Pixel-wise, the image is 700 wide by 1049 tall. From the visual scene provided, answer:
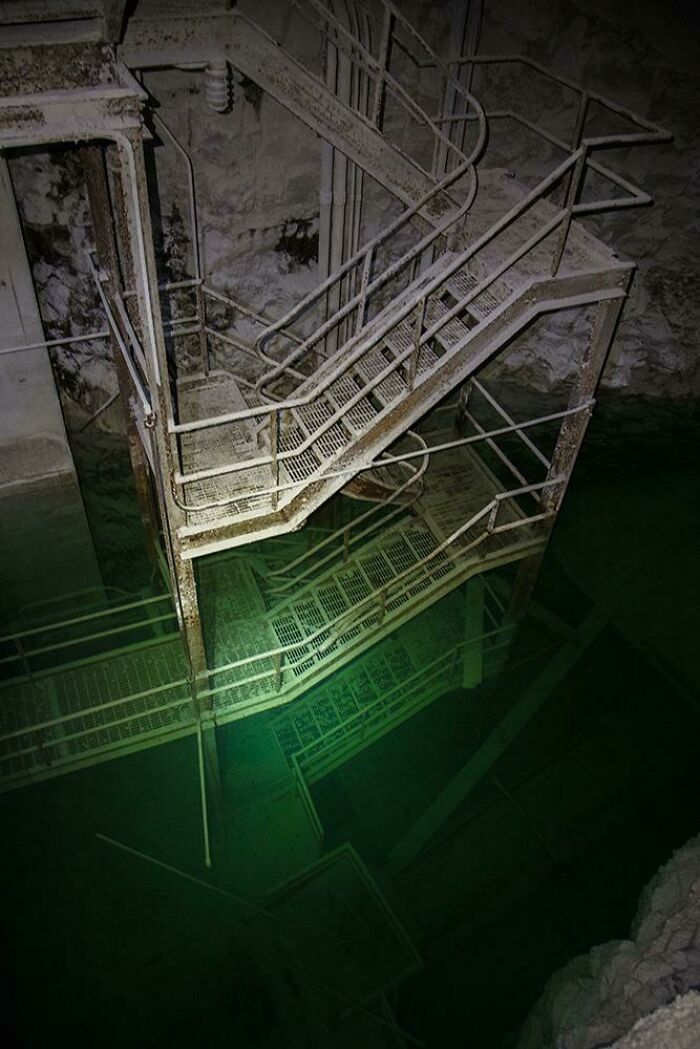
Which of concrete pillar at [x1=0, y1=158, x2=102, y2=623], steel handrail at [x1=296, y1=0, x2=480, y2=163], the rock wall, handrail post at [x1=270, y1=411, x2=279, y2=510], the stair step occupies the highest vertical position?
concrete pillar at [x1=0, y1=158, x2=102, y2=623]

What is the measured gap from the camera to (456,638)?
29.9 ft

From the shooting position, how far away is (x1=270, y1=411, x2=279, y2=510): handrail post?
5848 mm

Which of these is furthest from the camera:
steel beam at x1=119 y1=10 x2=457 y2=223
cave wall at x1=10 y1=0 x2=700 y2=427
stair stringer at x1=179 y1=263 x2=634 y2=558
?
cave wall at x1=10 y1=0 x2=700 y2=427

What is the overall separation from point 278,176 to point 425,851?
7.87m

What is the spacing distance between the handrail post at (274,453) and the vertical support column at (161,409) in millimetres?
726

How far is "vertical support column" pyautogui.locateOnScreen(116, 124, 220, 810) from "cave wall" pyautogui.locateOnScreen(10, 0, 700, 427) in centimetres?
326

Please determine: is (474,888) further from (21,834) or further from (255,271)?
(255,271)

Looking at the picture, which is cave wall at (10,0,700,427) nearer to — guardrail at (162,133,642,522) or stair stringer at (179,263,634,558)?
guardrail at (162,133,642,522)

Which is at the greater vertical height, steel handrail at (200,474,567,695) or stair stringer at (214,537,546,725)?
steel handrail at (200,474,567,695)

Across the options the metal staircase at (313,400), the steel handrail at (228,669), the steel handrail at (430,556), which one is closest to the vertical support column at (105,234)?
the metal staircase at (313,400)

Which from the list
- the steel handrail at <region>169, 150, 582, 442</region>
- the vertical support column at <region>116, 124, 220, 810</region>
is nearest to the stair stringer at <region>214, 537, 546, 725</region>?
the vertical support column at <region>116, 124, 220, 810</region>

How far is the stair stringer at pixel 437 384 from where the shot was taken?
6.25 metres

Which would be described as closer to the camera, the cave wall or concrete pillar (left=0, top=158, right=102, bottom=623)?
the cave wall

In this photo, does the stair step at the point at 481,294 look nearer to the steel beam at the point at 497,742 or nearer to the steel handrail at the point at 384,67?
the steel handrail at the point at 384,67
